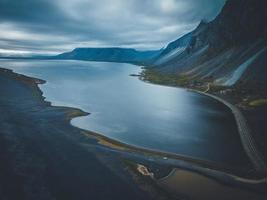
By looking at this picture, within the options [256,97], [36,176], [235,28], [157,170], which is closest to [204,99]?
[256,97]

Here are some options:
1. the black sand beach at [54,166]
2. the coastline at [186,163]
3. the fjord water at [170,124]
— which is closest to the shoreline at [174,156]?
the coastline at [186,163]

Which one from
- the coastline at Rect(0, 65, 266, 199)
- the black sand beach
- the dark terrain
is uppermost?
the dark terrain

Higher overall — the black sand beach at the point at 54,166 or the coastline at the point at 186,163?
the coastline at the point at 186,163

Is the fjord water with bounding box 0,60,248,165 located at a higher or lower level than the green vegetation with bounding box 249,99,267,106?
lower

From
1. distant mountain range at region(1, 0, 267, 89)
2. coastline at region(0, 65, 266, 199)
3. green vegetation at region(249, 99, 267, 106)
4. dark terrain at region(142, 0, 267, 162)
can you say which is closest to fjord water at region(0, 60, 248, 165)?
coastline at region(0, 65, 266, 199)

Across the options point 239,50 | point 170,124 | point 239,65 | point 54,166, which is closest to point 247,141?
point 170,124

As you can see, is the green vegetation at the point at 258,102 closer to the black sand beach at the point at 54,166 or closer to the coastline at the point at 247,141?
the coastline at the point at 247,141

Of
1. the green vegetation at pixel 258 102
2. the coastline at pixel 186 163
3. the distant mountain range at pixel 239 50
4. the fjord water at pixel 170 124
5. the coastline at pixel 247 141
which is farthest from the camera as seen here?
the distant mountain range at pixel 239 50

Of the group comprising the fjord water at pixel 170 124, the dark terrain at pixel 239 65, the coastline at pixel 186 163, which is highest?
the dark terrain at pixel 239 65

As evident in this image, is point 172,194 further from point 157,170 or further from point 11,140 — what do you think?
point 11,140

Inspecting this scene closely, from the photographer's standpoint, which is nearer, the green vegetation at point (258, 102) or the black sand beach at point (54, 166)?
the black sand beach at point (54, 166)

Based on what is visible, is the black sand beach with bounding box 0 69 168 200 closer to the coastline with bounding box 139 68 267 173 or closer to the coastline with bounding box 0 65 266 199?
the coastline with bounding box 0 65 266 199
